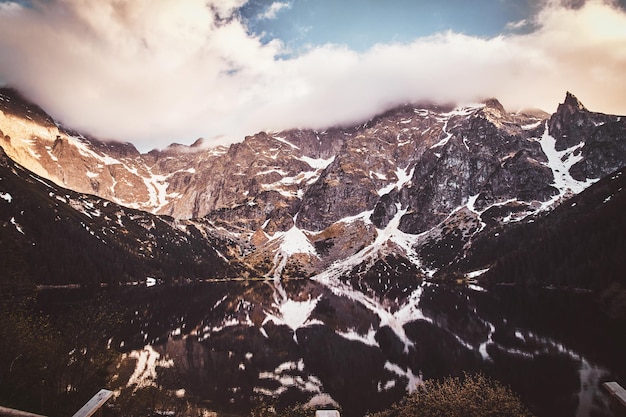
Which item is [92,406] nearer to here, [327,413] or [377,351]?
[327,413]


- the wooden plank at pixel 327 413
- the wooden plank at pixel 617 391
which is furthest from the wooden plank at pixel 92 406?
the wooden plank at pixel 617 391

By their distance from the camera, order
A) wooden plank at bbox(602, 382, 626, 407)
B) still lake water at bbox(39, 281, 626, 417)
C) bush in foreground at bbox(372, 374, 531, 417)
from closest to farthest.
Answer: wooden plank at bbox(602, 382, 626, 407) < bush in foreground at bbox(372, 374, 531, 417) < still lake water at bbox(39, 281, 626, 417)

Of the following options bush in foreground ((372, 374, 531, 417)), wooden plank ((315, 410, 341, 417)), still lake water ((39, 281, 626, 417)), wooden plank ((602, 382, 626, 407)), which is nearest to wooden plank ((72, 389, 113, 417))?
wooden plank ((315, 410, 341, 417))

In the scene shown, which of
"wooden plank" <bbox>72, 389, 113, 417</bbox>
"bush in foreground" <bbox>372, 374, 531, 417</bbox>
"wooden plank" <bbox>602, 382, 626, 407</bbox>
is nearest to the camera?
"wooden plank" <bbox>602, 382, 626, 407</bbox>

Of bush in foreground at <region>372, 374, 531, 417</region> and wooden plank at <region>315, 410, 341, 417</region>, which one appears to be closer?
wooden plank at <region>315, 410, 341, 417</region>

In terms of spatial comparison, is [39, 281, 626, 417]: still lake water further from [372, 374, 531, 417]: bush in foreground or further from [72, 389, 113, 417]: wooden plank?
[72, 389, 113, 417]: wooden plank

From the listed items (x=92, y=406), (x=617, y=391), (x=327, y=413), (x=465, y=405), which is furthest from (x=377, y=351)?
(x=92, y=406)
